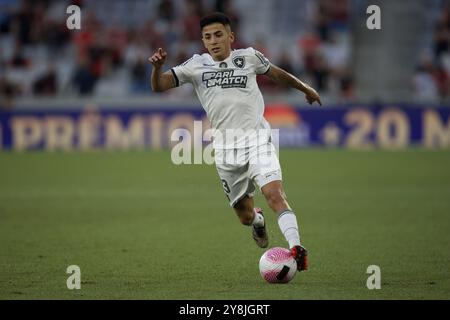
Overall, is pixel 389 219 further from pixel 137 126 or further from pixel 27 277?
pixel 137 126

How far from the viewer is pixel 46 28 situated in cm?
2800

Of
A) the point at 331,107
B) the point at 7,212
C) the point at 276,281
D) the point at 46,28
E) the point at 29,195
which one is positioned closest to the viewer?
the point at 276,281

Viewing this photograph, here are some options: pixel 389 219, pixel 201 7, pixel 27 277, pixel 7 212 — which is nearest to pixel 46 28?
pixel 201 7

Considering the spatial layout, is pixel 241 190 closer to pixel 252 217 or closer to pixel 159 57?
pixel 252 217

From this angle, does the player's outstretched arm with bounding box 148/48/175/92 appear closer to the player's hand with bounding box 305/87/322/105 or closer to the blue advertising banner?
the player's hand with bounding box 305/87/322/105

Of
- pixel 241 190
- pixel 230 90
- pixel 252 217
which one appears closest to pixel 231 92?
pixel 230 90

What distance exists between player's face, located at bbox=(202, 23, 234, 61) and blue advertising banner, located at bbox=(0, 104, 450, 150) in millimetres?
14804

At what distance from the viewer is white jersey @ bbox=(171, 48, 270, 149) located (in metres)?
8.45

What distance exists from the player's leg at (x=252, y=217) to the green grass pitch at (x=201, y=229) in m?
0.26

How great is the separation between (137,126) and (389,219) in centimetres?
1243

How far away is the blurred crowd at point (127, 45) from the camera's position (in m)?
26.3

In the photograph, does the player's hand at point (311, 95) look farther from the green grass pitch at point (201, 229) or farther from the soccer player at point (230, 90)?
the green grass pitch at point (201, 229)

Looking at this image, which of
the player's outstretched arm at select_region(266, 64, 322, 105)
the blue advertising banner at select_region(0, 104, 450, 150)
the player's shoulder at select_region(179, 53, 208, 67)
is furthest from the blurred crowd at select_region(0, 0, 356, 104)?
the player's shoulder at select_region(179, 53, 208, 67)

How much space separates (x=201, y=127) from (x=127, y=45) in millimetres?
5348
